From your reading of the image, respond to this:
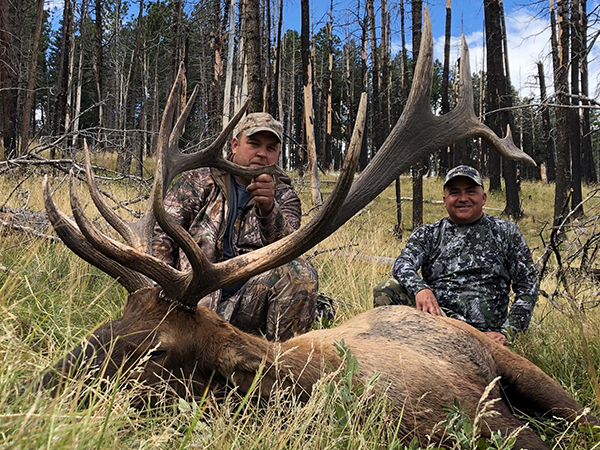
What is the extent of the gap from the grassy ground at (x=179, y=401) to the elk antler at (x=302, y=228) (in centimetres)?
38

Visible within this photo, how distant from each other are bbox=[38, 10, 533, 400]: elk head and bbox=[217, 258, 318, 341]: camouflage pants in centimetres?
99

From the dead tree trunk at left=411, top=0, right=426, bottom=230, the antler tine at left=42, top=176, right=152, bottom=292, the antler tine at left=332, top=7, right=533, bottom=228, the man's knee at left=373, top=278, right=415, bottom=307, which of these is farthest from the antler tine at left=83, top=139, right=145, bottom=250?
the dead tree trunk at left=411, top=0, right=426, bottom=230

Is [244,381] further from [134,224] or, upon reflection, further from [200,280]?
[134,224]

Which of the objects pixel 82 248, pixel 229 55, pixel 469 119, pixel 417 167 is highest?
pixel 229 55

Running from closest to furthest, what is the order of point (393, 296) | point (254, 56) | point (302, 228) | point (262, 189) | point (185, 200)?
1. point (302, 228)
2. point (262, 189)
3. point (185, 200)
4. point (393, 296)
5. point (254, 56)

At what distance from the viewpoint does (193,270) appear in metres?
2.28

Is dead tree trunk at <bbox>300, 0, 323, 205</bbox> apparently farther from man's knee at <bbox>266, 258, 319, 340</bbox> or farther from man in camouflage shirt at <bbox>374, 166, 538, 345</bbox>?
man's knee at <bbox>266, 258, 319, 340</bbox>

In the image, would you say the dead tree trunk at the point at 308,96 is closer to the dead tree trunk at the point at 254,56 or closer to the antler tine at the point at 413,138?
the dead tree trunk at the point at 254,56

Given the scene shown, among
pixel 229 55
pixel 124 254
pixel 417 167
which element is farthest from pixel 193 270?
pixel 229 55

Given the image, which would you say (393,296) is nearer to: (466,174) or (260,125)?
(466,174)

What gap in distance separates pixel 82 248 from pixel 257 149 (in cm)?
163

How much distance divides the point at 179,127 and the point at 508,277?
2.64m

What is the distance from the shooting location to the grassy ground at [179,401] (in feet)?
5.10

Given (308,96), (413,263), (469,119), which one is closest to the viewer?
(469,119)
